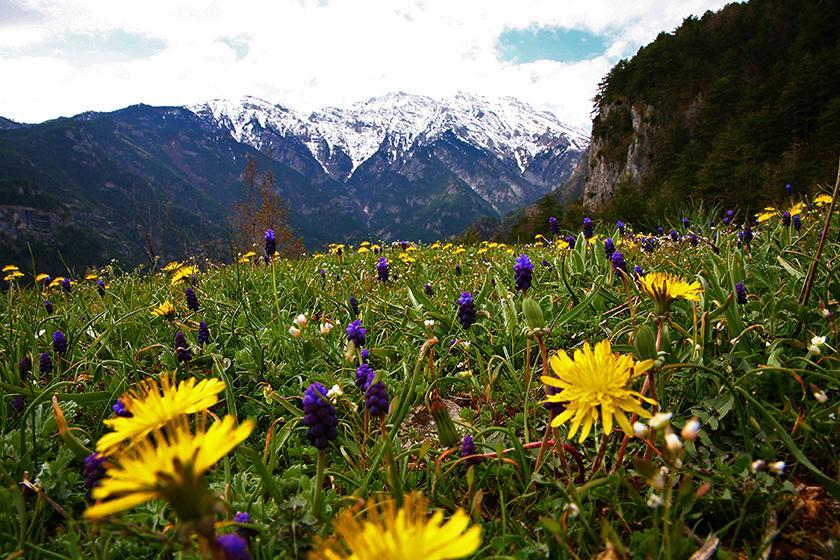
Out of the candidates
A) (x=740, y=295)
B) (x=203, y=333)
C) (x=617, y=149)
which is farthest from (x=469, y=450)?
(x=617, y=149)

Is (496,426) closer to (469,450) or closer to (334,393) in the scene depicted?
(469,450)

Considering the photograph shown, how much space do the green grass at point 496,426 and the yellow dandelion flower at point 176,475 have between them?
0.14 meters

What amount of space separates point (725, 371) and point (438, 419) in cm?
110

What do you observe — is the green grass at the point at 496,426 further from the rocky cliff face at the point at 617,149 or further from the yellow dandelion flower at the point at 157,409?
the rocky cliff face at the point at 617,149

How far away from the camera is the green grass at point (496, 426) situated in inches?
45.3

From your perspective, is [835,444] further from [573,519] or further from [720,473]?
[573,519]

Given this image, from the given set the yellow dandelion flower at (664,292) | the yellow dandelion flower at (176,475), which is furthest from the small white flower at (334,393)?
the yellow dandelion flower at (664,292)

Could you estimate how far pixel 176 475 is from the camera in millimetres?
645

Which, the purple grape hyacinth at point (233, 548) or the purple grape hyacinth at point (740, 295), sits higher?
the purple grape hyacinth at point (233, 548)

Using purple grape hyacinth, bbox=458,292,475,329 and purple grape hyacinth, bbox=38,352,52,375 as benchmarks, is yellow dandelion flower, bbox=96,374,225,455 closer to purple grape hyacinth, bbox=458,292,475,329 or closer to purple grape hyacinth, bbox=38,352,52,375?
purple grape hyacinth, bbox=458,292,475,329

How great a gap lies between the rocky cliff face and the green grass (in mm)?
49404

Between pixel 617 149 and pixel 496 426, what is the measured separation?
59847 mm

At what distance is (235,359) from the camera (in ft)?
7.98

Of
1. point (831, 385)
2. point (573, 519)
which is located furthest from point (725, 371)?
point (573, 519)
